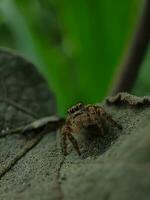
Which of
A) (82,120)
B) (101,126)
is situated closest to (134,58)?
(82,120)

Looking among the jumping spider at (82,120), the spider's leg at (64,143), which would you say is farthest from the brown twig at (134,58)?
the spider's leg at (64,143)

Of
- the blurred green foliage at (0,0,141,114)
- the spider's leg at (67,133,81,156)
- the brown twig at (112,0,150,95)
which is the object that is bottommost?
the spider's leg at (67,133,81,156)

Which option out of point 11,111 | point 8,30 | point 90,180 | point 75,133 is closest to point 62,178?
point 90,180

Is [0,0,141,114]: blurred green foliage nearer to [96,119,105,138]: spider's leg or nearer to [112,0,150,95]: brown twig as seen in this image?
[112,0,150,95]: brown twig

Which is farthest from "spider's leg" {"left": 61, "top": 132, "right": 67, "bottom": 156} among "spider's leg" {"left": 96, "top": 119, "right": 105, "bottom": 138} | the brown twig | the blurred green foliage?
the blurred green foliage

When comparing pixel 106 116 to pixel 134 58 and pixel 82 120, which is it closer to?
pixel 82 120

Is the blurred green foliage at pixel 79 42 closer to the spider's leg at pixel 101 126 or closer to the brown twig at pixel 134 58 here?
the brown twig at pixel 134 58

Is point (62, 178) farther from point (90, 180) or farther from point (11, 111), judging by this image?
point (11, 111)
